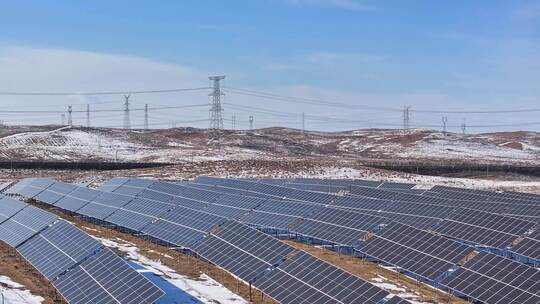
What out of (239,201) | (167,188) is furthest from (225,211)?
(167,188)

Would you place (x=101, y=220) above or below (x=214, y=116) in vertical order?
below

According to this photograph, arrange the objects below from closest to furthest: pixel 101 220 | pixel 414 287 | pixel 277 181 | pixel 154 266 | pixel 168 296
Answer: pixel 168 296
pixel 414 287
pixel 154 266
pixel 101 220
pixel 277 181

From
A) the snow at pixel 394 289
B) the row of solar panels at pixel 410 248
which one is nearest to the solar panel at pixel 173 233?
the row of solar panels at pixel 410 248

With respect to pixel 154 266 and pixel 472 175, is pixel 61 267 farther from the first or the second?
pixel 472 175

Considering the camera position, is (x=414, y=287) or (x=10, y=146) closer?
(x=414, y=287)

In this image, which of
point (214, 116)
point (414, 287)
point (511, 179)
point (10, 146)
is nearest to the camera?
point (414, 287)

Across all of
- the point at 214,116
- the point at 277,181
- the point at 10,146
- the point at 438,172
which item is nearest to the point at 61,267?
the point at 277,181

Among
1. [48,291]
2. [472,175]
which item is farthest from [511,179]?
[48,291]

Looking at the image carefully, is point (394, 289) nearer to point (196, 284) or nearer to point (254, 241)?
point (254, 241)

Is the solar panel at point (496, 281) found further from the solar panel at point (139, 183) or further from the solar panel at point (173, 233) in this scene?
the solar panel at point (139, 183)
